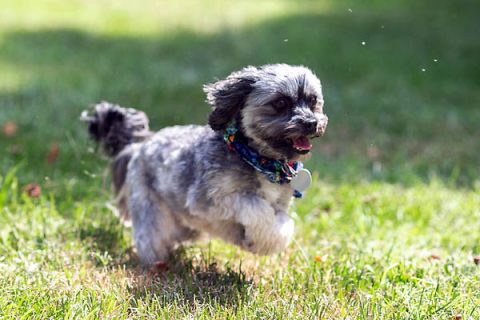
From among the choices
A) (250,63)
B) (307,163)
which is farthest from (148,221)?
(250,63)

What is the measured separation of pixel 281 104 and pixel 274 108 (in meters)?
0.05

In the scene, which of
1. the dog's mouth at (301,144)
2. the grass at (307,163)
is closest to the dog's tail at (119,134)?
the grass at (307,163)

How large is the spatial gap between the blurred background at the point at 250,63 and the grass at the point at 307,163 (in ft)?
0.14

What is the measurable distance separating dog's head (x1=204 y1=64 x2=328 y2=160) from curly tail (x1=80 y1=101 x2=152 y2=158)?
1.35 meters

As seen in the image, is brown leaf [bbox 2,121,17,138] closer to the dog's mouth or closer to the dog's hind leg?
the dog's hind leg

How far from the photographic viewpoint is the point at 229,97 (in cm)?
497

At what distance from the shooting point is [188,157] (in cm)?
536

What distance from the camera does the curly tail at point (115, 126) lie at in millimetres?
6137

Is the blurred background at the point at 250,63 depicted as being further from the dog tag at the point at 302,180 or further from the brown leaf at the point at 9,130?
the dog tag at the point at 302,180

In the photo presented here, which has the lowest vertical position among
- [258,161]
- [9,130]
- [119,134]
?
[9,130]

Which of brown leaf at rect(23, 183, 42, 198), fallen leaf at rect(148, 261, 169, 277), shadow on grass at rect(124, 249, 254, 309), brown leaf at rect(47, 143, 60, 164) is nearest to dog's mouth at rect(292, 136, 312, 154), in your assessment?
shadow on grass at rect(124, 249, 254, 309)

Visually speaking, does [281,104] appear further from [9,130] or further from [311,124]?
[9,130]

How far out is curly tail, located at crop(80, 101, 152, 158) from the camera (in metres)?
6.14

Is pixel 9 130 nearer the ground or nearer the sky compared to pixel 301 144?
nearer the ground
